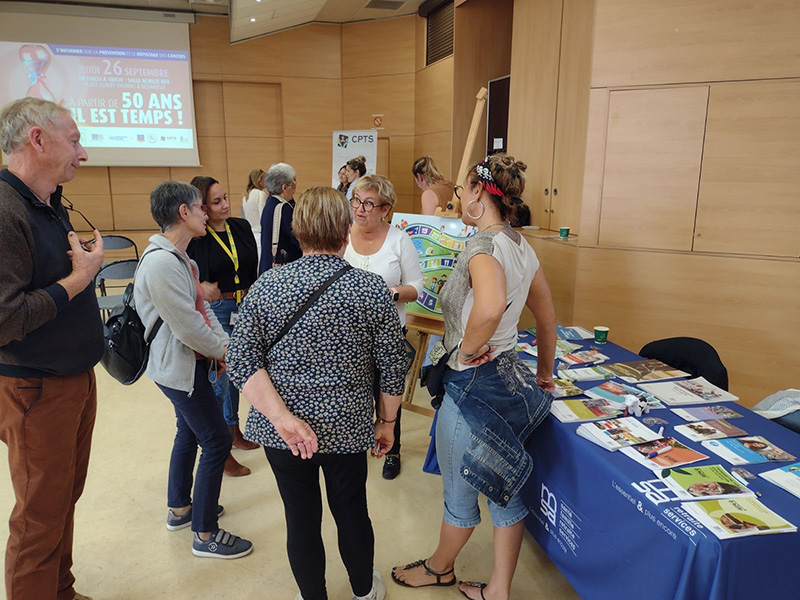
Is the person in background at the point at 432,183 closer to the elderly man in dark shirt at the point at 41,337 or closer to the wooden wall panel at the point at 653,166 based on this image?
the wooden wall panel at the point at 653,166

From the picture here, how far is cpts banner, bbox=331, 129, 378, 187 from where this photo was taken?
7.73 m

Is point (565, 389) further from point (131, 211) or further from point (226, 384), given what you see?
point (131, 211)

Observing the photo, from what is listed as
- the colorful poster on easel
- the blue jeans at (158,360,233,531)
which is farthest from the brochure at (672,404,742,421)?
the blue jeans at (158,360,233,531)

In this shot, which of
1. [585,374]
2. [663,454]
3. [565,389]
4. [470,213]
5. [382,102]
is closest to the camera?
[663,454]

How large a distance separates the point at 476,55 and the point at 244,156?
433 centimetres

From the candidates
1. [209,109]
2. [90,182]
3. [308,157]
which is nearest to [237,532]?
[308,157]

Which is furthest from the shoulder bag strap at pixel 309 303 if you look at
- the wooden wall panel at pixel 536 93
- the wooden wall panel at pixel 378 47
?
the wooden wall panel at pixel 378 47

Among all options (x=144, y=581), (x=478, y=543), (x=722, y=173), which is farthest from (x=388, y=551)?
(x=722, y=173)

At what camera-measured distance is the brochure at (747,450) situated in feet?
5.42

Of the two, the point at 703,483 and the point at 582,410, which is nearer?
the point at 703,483

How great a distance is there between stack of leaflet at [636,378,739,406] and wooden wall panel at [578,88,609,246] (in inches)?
72.3

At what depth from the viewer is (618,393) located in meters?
2.12

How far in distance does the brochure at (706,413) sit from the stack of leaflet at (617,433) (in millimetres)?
217

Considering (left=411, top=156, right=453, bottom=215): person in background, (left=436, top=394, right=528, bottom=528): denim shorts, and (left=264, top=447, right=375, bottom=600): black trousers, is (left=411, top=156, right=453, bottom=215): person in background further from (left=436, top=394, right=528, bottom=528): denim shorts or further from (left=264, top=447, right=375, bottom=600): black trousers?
(left=264, top=447, right=375, bottom=600): black trousers
